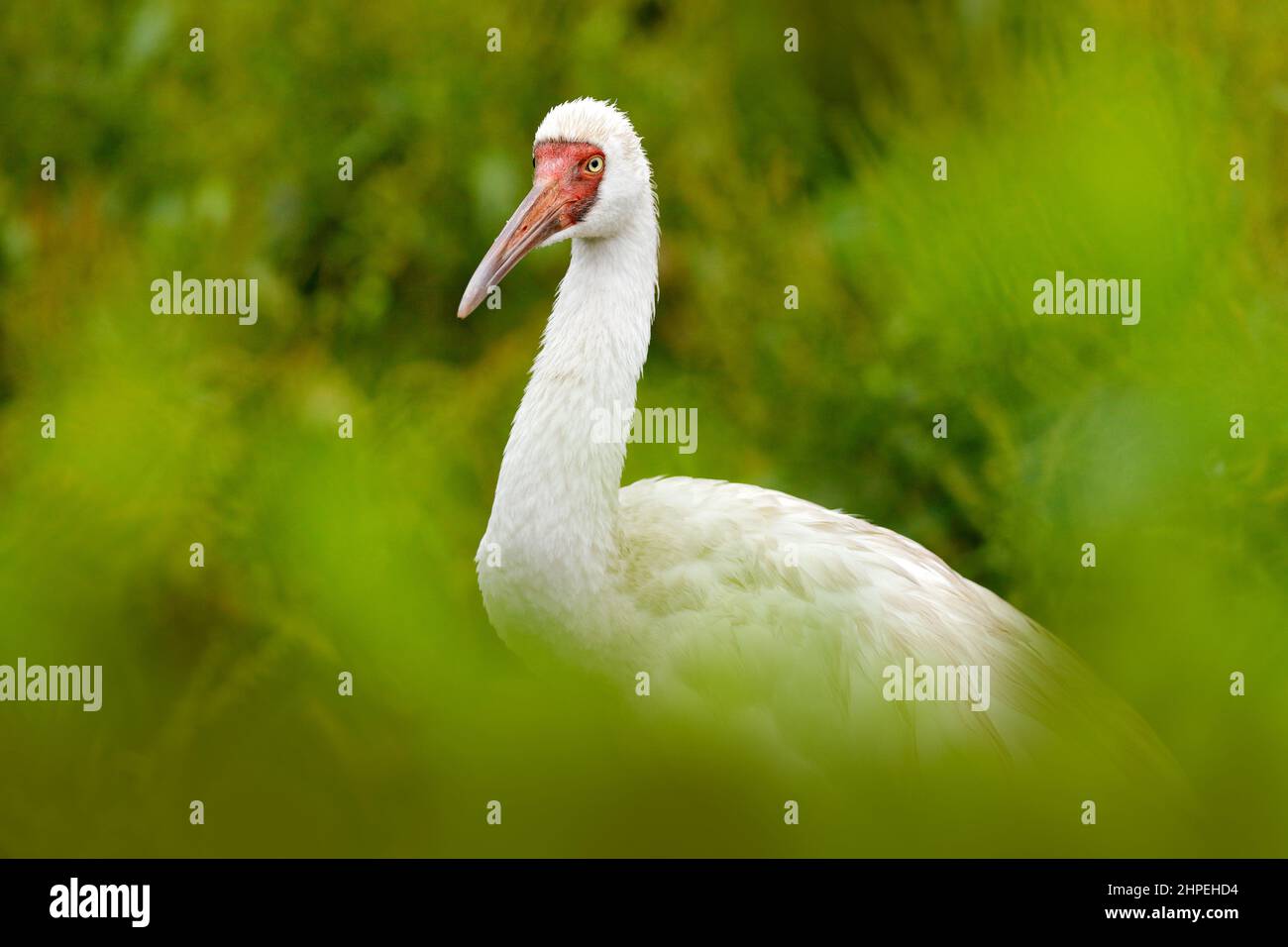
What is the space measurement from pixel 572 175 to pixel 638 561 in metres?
0.95

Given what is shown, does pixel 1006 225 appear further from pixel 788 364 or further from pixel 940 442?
pixel 788 364

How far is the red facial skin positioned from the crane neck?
13cm

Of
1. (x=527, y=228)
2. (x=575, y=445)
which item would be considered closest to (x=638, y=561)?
(x=575, y=445)

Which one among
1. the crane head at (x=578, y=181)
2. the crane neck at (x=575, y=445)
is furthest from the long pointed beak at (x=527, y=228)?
the crane neck at (x=575, y=445)

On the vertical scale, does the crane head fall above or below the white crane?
above

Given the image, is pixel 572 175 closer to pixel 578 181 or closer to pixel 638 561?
pixel 578 181

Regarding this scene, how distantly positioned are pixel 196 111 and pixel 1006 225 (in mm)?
3032

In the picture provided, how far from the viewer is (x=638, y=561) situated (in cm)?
361

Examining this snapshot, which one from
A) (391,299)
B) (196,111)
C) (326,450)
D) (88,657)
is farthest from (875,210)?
(391,299)

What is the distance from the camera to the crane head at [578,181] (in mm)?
3545

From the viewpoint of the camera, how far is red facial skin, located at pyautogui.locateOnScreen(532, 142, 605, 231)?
11.7ft

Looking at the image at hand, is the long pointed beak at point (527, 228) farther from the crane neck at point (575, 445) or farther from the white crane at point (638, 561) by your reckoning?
the crane neck at point (575, 445)

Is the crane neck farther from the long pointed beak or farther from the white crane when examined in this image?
the long pointed beak

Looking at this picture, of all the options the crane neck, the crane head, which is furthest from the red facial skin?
the crane neck
